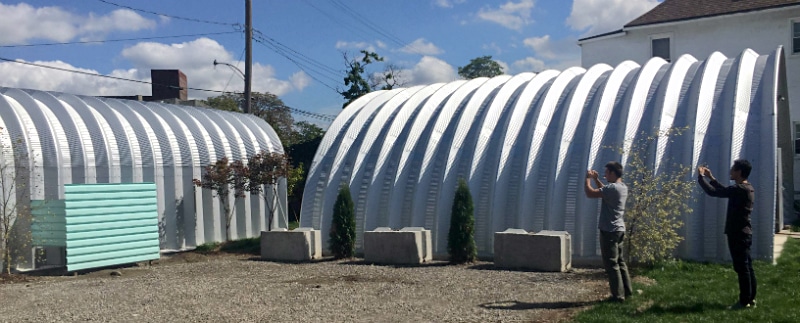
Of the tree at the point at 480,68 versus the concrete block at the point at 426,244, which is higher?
the tree at the point at 480,68

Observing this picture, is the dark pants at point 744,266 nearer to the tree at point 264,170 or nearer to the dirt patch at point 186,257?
the dirt patch at point 186,257

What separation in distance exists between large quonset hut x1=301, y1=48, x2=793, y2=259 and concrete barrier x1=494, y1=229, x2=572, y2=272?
2.86 ft

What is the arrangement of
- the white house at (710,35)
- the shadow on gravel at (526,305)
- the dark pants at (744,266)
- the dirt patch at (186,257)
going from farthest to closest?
the white house at (710,35) → the dirt patch at (186,257) → the shadow on gravel at (526,305) → the dark pants at (744,266)

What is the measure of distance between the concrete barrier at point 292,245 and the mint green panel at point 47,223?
3865 millimetres

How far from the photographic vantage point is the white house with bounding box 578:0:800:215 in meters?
20.0

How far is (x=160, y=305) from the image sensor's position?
928 centimetres

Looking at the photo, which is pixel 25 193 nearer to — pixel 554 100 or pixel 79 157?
pixel 79 157

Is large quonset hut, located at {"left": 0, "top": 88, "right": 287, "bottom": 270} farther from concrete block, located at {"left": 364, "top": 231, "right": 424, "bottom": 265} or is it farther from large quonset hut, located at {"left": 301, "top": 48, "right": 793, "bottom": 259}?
concrete block, located at {"left": 364, "top": 231, "right": 424, "bottom": 265}

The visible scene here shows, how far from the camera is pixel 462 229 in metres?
12.3

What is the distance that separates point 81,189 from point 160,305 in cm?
465

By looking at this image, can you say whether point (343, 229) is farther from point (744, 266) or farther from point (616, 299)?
point (744, 266)

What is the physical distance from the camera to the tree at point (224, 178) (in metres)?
16.3

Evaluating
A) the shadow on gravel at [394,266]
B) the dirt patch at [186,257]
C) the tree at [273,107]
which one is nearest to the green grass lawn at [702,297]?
the shadow on gravel at [394,266]

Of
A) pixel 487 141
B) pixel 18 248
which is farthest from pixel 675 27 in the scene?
pixel 18 248
